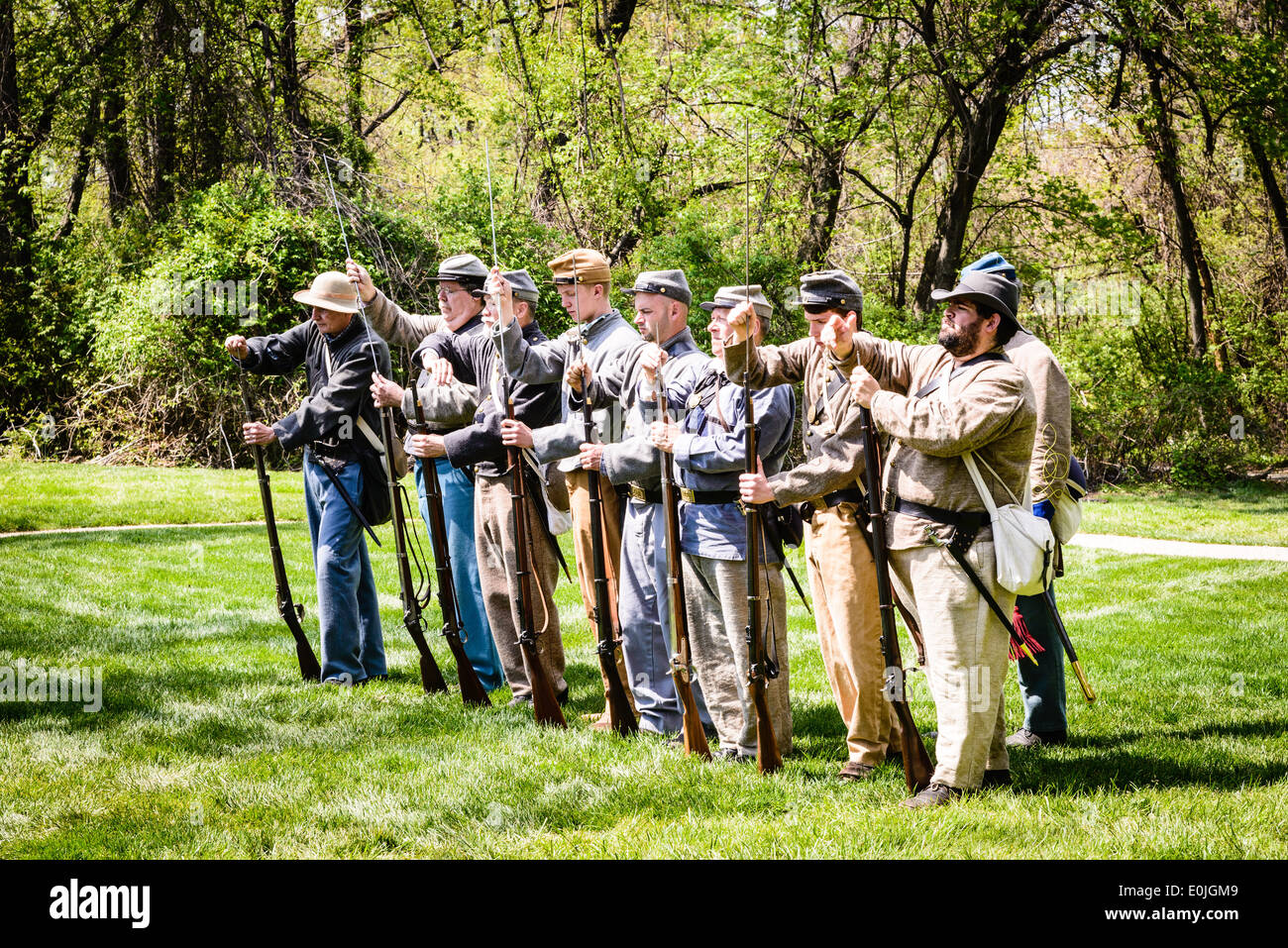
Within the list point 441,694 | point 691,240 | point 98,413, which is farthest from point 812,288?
point 98,413

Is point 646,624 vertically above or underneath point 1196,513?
above

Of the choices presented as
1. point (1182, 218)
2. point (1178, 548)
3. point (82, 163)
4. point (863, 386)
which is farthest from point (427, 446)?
point (82, 163)

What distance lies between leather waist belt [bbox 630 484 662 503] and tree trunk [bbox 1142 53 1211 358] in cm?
1565

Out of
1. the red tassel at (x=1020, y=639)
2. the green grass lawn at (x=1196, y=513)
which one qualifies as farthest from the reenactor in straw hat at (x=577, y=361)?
the green grass lawn at (x=1196, y=513)

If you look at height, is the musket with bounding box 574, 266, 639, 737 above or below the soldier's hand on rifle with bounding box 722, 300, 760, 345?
below

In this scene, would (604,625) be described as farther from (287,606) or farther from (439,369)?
(287,606)

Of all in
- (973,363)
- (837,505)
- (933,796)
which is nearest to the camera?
(933,796)

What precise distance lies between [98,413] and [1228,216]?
20835 millimetres

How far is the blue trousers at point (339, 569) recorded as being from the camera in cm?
741

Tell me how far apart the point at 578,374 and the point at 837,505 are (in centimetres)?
154

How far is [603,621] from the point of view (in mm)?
5910

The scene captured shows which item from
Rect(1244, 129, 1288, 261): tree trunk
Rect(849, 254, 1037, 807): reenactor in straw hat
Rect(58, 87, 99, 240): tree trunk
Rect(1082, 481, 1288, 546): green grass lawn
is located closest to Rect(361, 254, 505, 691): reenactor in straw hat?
Rect(849, 254, 1037, 807): reenactor in straw hat

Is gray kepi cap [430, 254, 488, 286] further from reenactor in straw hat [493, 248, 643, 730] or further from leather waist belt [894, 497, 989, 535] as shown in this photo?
leather waist belt [894, 497, 989, 535]

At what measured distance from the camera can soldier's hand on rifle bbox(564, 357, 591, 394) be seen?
19.7 ft
